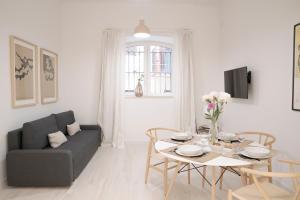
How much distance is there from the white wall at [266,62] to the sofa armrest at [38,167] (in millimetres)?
2839

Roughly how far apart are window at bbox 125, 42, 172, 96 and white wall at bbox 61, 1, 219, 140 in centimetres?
60

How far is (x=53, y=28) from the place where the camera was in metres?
4.68

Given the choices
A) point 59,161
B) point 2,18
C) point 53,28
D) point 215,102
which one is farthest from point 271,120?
point 53,28

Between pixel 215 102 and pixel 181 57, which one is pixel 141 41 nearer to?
pixel 181 57

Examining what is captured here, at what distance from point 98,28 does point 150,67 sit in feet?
5.09

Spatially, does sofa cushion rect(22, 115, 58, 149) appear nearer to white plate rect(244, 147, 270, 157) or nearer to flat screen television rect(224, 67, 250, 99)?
white plate rect(244, 147, 270, 157)

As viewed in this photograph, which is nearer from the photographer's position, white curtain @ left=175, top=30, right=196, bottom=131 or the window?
white curtain @ left=175, top=30, right=196, bottom=131

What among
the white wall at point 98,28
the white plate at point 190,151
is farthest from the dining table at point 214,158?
the white wall at point 98,28

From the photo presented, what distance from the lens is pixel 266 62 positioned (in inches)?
129

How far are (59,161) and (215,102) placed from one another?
2.12 m

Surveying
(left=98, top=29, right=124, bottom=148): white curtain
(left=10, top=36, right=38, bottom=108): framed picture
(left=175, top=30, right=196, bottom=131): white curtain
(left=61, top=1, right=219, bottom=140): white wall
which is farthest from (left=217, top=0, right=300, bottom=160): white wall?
(left=10, top=36, right=38, bottom=108): framed picture

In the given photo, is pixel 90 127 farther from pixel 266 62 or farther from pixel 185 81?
pixel 266 62

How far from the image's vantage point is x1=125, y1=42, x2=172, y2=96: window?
5.63m

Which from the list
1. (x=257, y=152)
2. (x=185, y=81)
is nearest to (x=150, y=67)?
(x=185, y=81)
